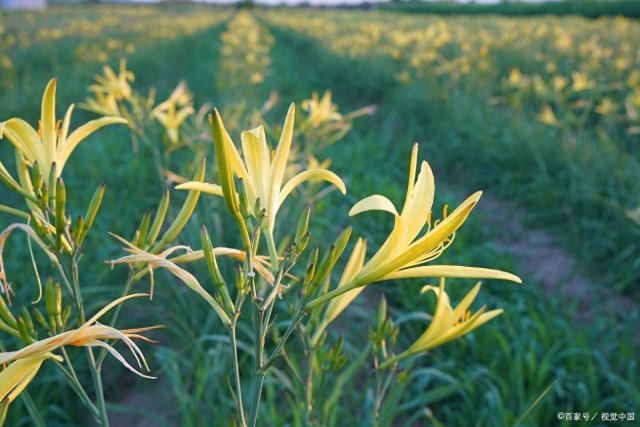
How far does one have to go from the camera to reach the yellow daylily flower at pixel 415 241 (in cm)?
63

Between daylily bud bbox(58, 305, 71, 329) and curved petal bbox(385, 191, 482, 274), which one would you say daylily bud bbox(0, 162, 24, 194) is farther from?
curved petal bbox(385, 191, 482, 274)

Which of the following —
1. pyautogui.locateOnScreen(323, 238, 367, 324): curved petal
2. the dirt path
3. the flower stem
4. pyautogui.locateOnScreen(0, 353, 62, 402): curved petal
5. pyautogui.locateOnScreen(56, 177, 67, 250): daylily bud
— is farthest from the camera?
the dirt path

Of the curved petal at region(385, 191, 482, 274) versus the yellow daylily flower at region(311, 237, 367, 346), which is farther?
the yellow daylily flower at region(311, 237, 367, 346)

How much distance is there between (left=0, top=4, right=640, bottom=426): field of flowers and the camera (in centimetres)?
75

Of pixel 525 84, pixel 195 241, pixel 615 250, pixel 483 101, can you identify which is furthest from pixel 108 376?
pixel 483 101

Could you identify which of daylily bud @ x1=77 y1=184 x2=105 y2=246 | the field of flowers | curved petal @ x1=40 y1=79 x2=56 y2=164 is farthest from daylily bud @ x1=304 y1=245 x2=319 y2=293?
curved petal @ x1=40 y1=79 x2=56 y2=164

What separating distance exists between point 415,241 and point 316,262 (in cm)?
14

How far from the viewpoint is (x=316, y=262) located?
28.6 inches

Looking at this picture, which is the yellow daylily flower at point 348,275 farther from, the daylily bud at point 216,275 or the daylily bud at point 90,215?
the daylily bud at point 90,215

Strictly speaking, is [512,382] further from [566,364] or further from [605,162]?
[605,162]

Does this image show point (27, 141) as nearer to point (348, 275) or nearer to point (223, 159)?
point (223, 159)

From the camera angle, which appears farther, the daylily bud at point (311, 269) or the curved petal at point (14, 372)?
the daylily bud at point (311, 269)

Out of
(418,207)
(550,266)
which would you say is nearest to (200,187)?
(418,207)

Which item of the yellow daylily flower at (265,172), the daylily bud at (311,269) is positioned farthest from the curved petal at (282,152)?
the daylily bud at (311,269)
